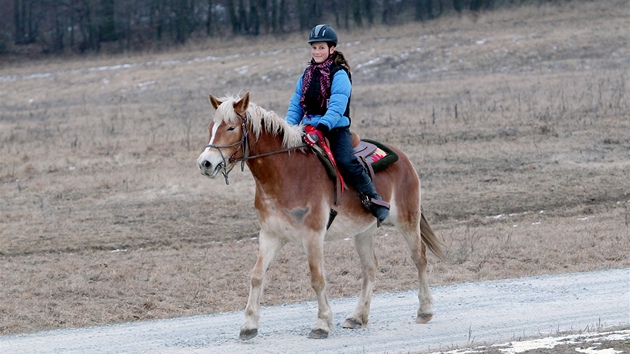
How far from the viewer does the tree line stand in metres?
59.2

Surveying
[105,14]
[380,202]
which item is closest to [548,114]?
[380,202]

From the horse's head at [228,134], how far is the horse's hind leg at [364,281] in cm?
202

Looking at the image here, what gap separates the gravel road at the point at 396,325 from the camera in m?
8.94

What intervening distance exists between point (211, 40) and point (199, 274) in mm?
46511

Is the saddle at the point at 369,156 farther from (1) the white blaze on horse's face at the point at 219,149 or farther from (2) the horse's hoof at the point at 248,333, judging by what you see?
(2) the horse's hoof at the point at 248,333

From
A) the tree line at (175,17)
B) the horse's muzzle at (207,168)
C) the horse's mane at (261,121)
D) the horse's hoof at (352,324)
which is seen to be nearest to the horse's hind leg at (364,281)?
the horse's hoof at (352,324)

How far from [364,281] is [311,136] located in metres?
1.79

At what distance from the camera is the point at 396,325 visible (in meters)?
9.80

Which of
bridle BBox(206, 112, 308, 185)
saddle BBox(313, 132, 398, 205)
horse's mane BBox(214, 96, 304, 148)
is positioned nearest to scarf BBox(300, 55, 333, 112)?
horse's mane BBox(214, 96, 304, 148)

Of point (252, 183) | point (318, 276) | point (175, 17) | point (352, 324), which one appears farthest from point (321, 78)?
point (175, 17)

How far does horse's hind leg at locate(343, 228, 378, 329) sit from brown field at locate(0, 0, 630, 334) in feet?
6.28

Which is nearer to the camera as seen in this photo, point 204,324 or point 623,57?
point 204,324

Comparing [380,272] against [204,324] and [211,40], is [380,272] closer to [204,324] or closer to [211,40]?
[204,324]

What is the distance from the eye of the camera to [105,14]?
62844 millimetres
